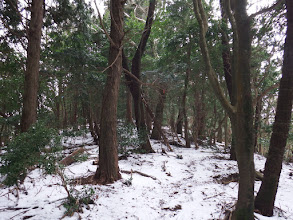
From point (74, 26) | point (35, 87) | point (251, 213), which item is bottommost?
point (251, 213)

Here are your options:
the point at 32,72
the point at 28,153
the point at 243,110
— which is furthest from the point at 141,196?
the point at 32,72

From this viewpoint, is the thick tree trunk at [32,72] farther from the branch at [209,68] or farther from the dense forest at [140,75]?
the branch at [209,68]

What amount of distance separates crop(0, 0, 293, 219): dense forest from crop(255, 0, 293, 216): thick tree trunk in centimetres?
1

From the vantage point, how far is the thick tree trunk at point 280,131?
10.1ft

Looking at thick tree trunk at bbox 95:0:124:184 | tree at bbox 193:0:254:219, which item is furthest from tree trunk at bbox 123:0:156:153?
tree at bbox 193:0:254:219

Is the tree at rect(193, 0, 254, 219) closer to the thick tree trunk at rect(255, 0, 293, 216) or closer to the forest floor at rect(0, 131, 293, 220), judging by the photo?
the thick tree trunk at rect(255, 0, 293, 216)

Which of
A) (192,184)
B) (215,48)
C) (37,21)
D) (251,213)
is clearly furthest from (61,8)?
(251,213)

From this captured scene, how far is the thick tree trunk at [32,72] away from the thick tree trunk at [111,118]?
2163 millimetres

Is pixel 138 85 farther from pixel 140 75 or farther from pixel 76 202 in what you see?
pixel 76 202

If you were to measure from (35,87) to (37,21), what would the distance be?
6.57ft

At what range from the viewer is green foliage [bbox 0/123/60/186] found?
2816 millimetres

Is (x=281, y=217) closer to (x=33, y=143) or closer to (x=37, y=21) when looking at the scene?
(x=33, y=143)

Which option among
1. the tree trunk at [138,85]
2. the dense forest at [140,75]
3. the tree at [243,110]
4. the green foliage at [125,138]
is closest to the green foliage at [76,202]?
the dense forest at [140,75]

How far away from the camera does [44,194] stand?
4.08 meters
